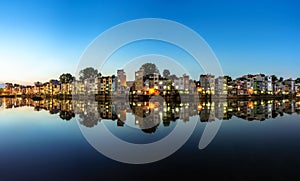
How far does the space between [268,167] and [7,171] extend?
11929 millimetres

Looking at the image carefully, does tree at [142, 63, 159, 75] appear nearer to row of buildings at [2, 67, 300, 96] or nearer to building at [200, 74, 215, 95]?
row of buildings at [2, 67, 300, 96]

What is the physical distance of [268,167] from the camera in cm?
1100

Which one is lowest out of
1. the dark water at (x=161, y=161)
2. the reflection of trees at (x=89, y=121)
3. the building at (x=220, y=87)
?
the dark water at (x=161, y=161)

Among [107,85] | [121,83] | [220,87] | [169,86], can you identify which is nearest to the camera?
[169,86]

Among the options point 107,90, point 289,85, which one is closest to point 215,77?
point 107,90

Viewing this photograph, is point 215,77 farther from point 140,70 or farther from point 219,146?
point 219,146

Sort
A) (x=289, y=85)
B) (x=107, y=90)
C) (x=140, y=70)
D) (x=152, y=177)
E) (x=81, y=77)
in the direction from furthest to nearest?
(x=289, y=85), (x=81, y=77), (x=107, y=90), (x=140, y=70), (x=152, y=177)

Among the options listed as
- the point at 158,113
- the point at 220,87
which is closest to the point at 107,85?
the point at 220,87

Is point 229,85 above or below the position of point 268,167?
above

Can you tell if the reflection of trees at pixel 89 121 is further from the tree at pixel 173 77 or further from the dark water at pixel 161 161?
the tree at pixel 173 77

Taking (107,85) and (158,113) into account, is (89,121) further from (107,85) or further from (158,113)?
(107,85)

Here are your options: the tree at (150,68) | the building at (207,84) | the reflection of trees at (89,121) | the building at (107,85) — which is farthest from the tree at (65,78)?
the reflection of trees at (89,121)

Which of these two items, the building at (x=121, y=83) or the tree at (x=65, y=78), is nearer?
the building at (x=121, y=83)

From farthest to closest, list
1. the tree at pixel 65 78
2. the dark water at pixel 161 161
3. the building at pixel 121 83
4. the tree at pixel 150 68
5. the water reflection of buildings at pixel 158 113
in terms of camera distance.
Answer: the tree at pixel 65 78 < the tree at pixel 150 68 < the building at pixel 121 83 < the water reflection of buildings at pixel 158 113 < the dark water at pixel 161 161
